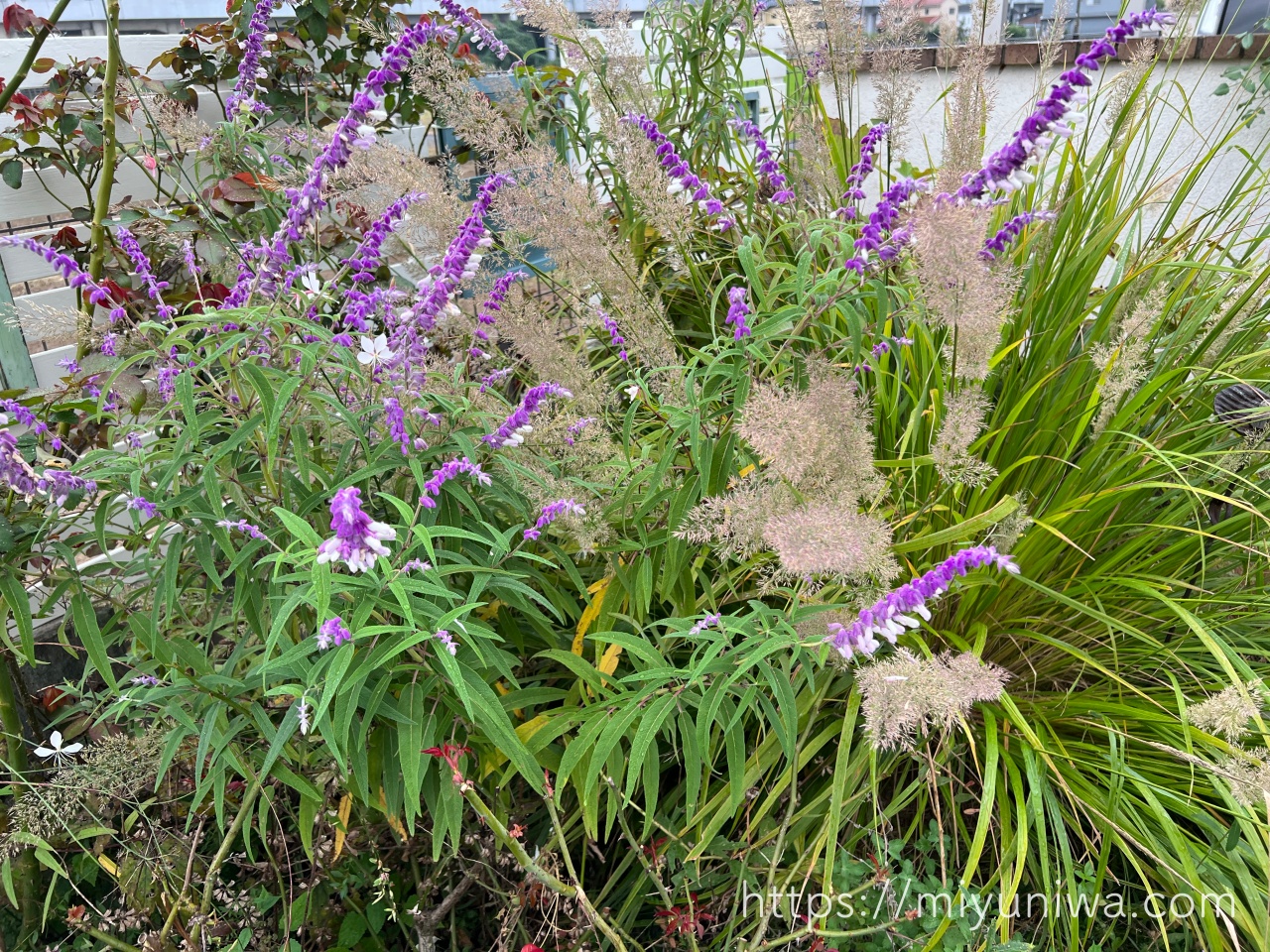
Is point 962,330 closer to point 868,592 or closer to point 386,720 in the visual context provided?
point 868,592

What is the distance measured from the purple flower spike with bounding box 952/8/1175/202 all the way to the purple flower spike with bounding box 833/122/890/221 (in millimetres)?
447

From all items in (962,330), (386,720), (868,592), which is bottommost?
(386,720)

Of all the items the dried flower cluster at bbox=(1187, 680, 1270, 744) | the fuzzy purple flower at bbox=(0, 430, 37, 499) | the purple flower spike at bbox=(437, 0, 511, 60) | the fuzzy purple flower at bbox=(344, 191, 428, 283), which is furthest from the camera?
the purple flower spike at bbox=(437, 0, 511, 60)

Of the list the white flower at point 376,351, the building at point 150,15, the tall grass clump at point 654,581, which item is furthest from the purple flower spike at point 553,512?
the building at point 150,15

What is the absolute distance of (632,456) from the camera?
1.86 m

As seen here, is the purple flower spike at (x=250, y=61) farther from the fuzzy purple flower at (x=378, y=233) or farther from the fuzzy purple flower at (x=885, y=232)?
the fuzzy purple flower at (x=885, y=232)

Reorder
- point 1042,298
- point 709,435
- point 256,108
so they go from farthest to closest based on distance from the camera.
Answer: point 256,108 < point 1042,298 < point 709,435

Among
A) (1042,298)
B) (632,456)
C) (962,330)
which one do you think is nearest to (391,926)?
(632,456)

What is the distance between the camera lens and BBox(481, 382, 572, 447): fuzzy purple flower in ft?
4.87

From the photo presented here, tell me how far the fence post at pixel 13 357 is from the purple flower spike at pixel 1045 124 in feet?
7.88

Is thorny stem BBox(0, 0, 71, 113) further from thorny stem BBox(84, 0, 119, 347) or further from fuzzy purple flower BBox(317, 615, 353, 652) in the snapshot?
fuzzy purple flower BBox(317, 615, 353, 652)

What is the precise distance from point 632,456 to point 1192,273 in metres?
1.57

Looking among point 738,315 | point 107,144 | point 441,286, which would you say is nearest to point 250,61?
point 107,144

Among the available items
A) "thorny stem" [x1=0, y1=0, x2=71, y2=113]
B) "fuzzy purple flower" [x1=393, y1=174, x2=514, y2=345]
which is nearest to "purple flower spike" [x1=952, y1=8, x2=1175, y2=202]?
"fuzzy purple flower" [x1=393, y1=174, x2=514, y2=345]
